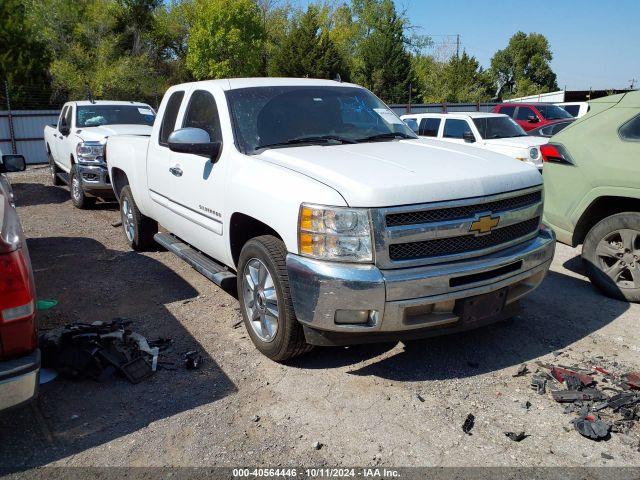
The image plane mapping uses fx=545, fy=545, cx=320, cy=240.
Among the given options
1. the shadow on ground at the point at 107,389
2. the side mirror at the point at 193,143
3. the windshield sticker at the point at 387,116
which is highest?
the windshield sticker at the point at 387,116

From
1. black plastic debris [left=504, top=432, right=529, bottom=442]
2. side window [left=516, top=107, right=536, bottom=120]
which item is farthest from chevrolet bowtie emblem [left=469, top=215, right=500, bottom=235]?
side window [left=516, top=107, right=536, bottom=120]

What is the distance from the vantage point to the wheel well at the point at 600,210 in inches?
201

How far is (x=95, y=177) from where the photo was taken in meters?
9.43

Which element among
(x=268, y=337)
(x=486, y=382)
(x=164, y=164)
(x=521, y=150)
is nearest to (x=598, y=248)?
(x=486, y=382)

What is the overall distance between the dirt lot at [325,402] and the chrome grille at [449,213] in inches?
44.9

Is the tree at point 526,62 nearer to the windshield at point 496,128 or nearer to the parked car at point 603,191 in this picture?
the windshield at point 496,128

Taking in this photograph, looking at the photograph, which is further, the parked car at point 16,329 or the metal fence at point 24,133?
the metal fence at point 24,133

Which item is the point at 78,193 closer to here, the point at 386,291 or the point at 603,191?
the point at 386,291

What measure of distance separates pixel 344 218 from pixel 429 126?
9925 millimetres

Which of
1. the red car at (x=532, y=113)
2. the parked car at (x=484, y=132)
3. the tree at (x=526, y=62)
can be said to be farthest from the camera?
the tree at (x=526, y=62)

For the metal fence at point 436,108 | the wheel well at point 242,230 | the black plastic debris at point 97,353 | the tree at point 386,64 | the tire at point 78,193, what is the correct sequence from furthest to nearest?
the tree at point 386,64, the metal fence at point 436,108, the tire at point 78,193, the wheel well at point 242,230, the black plastic debris at point 97,353

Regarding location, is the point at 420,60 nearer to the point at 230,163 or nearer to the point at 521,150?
the point at 521,150

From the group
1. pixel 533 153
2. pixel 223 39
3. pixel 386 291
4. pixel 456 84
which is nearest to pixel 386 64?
pixel 456 84

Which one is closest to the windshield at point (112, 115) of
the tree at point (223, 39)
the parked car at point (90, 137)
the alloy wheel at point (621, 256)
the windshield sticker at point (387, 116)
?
the parked car at point (90, 137)
